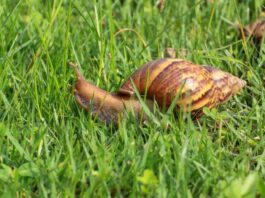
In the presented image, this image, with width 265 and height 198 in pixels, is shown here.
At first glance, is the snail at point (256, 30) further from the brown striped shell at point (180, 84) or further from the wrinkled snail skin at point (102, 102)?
the wrinkled snail skin at point (102, 102)

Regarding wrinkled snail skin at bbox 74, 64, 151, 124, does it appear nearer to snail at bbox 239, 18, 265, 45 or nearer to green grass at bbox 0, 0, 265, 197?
green grass at bbox 0, 0, 265, 197

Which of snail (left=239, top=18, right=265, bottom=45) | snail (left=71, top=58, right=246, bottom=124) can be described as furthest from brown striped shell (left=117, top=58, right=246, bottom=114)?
snail (left=239, top=18, right=265, bottom=45)

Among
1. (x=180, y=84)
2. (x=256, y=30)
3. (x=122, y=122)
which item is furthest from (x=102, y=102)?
(x=256, y=30)

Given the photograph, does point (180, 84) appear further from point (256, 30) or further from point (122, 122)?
point (256, 30)

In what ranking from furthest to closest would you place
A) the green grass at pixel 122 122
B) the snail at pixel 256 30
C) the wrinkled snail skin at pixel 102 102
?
the snail at pixel 256 30, the wrinkled snail skin at pixel 102 102, the green grass at pixel 122 122

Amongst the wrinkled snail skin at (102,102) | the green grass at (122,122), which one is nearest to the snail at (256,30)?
the green grass at (122,122)
